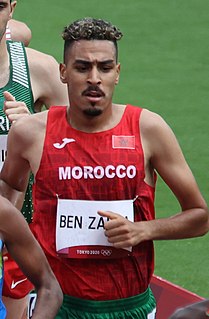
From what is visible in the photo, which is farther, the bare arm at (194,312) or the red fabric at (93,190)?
the red fabric at (93,190)

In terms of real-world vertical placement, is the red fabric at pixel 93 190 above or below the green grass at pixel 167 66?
above

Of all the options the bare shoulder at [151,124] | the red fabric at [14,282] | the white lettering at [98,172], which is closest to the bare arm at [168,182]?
the bare shoulder at [151,124]

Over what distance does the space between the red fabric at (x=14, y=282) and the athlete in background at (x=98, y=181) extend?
1037 mm

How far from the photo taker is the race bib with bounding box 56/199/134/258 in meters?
5.29

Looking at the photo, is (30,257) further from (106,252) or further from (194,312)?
(194,312)

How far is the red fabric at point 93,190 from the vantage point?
527 cm

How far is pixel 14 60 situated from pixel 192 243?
8.74 feet

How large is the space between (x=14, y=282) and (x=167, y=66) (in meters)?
6.43

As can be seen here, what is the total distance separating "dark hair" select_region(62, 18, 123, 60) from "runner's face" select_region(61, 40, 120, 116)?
0.9 inches

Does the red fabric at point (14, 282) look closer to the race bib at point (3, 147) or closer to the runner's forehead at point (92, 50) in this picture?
the race bib at point (3, 147)

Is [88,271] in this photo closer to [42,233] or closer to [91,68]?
[42,233]

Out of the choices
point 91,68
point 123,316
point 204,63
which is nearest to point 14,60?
point 91,68

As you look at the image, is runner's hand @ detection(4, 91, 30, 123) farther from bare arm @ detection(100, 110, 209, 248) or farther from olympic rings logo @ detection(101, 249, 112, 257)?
olympic rings logo @ detection(101, 249, 112, 257)

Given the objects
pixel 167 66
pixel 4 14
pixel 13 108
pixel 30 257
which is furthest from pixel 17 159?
pixel 167 66
